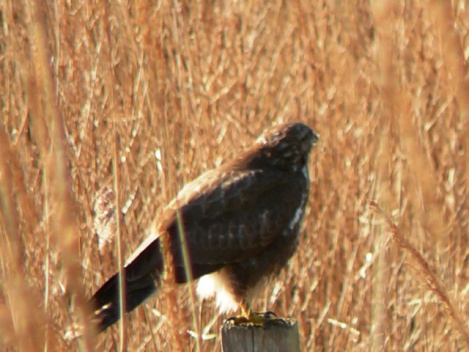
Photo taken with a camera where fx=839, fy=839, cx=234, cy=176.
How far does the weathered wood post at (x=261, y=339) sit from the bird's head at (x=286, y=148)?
46.5 inches

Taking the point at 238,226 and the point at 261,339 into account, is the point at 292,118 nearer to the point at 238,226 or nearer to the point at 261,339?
the point at 238,226

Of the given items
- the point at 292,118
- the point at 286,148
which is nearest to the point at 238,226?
the point at 286,148

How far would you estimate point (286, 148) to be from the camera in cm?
320

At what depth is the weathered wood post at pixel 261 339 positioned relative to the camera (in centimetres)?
203

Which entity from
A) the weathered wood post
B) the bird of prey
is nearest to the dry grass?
the bird of prey

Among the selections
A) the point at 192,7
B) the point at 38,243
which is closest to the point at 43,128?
the point at 38,243

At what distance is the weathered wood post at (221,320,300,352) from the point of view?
203 centimetres

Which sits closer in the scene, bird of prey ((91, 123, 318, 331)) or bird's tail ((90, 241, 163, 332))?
bird's tail ((90, 241, 163, 332))

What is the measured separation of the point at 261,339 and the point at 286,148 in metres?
1.28

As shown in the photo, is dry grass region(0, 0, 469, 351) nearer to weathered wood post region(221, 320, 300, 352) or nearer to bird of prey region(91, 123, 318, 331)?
bird of prey region(91, 123, 318, 331)

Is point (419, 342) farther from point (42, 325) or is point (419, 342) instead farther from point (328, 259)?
point (42, 325)

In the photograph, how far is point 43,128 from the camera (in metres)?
1.04

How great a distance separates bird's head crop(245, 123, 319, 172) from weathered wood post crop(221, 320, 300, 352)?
3.87 feet

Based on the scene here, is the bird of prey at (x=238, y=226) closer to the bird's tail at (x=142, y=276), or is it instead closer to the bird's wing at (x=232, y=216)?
the bird's wing at (x=232, y=216)
